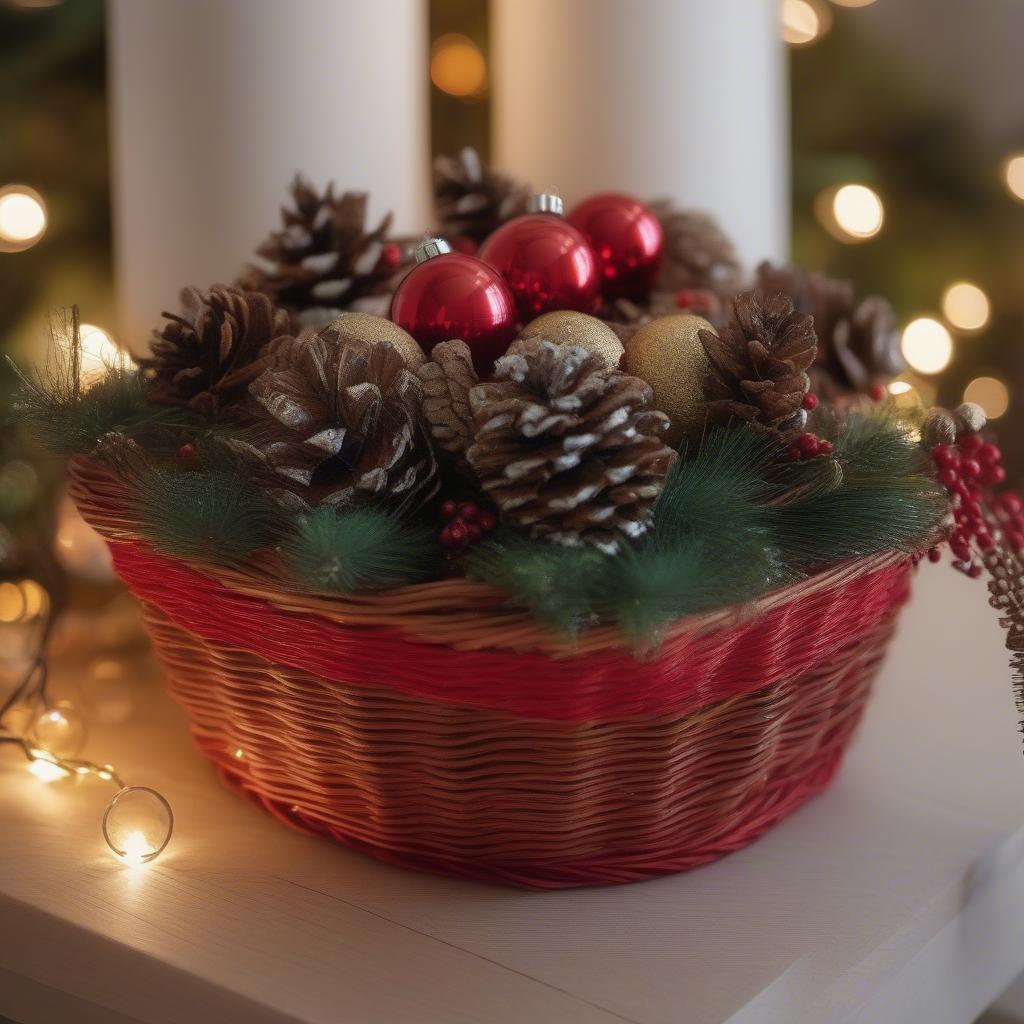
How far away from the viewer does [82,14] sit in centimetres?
105

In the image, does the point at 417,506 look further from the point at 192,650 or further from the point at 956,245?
the point at 956,245

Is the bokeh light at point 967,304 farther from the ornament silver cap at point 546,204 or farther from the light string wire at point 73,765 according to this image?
the light string wire at point 73,765

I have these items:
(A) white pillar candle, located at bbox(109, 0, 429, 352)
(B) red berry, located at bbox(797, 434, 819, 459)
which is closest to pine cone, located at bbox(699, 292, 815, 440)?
Answer: (B) red berry, located at bbox(797, 434, 819, 459)

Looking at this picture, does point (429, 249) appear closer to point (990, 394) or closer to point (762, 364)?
point (762, 364)

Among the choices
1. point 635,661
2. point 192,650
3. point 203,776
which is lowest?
point 203,776

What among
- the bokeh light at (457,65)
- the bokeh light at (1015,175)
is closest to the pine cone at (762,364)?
the bokeh light at (457,65)

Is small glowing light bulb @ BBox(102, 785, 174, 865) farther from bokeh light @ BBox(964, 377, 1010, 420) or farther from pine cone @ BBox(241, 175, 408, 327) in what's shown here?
bokeh light @ BBox(964, 377, 1010, 420)

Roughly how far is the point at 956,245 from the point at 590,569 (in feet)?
3.47

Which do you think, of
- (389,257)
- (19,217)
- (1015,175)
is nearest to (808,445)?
(389,257)

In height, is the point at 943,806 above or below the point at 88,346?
below

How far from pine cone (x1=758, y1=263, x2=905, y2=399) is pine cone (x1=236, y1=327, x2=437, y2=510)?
1.30ft

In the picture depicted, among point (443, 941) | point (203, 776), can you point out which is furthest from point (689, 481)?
point (203, 776)

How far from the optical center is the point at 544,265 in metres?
0.71

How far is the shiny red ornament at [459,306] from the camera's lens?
64 cm
